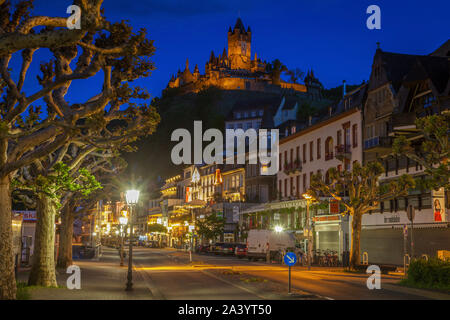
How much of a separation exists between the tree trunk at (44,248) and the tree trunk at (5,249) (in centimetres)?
527

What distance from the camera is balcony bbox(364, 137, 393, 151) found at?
146 feet

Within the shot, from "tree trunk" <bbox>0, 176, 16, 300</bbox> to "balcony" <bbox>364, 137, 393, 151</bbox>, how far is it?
114 ft

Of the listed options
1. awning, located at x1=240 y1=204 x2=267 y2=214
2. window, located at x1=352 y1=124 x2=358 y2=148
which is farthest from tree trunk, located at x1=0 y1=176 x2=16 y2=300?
awning, located at x1=240 y1=204 x2=267 y2=214

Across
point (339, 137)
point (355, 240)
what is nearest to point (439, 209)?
point (355, 240)

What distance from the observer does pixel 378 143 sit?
1784 inches

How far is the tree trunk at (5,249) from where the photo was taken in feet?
47.4

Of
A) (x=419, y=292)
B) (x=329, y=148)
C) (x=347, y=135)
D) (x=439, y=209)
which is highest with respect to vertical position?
(x=347, y=135)

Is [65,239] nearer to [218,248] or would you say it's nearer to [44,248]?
[44,248]

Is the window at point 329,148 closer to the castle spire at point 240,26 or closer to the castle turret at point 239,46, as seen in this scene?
the castle turret at point 239,46

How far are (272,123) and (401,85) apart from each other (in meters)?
56.4

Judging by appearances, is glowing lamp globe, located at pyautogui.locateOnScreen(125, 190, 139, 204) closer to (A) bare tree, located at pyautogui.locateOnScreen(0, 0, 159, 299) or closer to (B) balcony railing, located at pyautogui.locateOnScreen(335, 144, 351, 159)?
(A) bare tree, located at pyautogui.locateOnScreen(0, 0, 159, 299)

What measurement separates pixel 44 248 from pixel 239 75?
146m
